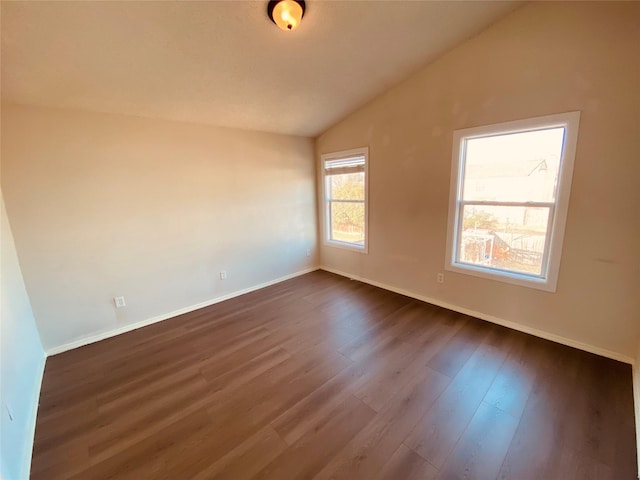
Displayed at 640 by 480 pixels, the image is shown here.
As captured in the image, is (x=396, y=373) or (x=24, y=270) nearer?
(x=396, y=373)

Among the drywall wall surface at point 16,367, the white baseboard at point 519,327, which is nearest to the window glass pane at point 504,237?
the white baseboard at point 519,327

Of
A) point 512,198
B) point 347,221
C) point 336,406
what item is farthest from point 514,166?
point 336,406

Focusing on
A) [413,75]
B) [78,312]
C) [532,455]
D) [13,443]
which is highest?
[413,75]

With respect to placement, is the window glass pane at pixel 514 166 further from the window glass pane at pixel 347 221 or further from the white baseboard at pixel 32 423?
the white baseboard at pixel 32 423

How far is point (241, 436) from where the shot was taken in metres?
1.68

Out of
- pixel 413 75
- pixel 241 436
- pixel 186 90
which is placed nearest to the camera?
pixel 241 436

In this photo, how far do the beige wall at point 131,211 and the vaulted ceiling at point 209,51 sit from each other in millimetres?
288

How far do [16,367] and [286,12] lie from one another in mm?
2953

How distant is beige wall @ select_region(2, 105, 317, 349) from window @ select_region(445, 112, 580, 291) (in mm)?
2468

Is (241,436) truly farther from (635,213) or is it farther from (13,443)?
(635,213)

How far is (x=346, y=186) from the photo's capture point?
425cm

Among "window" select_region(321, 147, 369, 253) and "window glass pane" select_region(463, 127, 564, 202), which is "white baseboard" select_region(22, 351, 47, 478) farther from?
"window glass pane" select_region(463, 127, 564, 202)

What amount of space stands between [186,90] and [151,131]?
69cm

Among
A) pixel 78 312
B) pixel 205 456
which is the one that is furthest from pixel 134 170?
pixel 205 456
